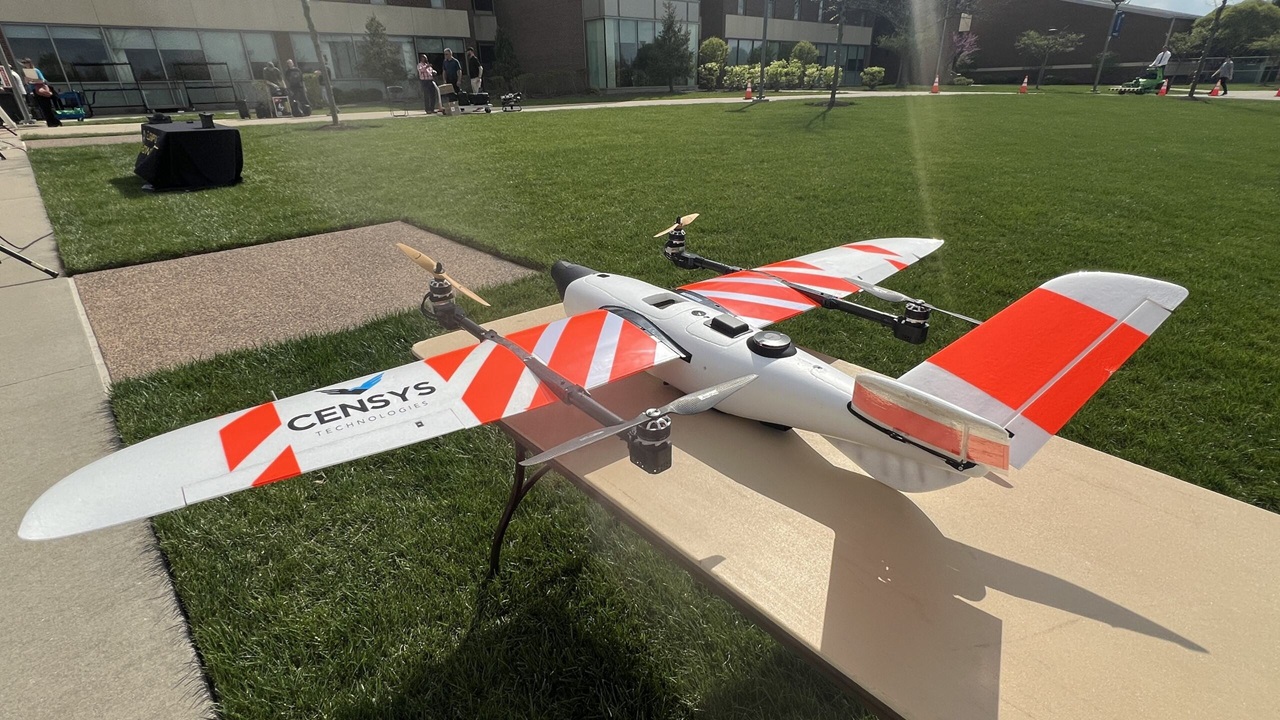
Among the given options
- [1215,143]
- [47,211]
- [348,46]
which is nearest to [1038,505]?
[47,211]

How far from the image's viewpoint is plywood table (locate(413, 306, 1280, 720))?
2.10m

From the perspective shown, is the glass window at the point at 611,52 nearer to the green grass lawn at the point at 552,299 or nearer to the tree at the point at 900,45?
the green grass lawn at the point at 552,299

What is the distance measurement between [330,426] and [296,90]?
33.7 meters

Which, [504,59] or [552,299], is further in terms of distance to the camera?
[504,59]

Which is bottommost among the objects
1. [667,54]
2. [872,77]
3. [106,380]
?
[106,380]

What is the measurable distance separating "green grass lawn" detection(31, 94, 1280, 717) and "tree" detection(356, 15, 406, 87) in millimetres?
24068

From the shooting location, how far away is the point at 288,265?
9336mm

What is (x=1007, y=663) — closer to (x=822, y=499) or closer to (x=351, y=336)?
(x=822, y=499)

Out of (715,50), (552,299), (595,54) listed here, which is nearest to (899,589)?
(552,299)

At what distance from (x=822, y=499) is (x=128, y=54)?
44.5 meters

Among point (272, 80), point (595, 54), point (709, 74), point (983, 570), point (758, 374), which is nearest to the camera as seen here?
point (983, 570)

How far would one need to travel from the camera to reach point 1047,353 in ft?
8.06

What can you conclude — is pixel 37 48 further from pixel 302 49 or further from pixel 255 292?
pixel 255 292

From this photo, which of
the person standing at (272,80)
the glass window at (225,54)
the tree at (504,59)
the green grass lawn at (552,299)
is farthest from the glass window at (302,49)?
the green grass lawn at (552,299)
